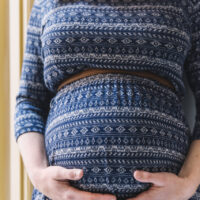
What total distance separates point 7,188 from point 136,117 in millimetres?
493

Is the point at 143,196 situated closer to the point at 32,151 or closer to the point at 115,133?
the point at 115,133

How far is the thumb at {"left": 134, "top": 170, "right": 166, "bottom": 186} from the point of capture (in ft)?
2.48

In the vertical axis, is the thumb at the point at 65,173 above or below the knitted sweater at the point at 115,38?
below

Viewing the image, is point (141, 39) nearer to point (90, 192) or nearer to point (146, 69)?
point (146, 69)

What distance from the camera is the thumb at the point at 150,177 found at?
76 cm

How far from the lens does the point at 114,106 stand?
0.80 m

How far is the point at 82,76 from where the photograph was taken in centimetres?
87

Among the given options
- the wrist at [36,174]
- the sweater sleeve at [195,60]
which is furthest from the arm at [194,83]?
the wrist at [36,174]

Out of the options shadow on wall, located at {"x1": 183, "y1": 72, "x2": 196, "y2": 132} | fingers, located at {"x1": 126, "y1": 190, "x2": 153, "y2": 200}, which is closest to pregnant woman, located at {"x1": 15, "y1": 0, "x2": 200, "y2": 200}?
fingers, located at {"x1": 126, "y1": 190, "x2": 153, "y2": 200}

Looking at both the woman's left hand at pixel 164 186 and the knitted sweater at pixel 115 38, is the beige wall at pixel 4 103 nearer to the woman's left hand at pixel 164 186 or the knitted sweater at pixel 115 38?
the knitted sweater at pixel 115 38

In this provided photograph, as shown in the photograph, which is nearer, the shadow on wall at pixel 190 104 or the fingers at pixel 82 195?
the fingers at pixel 82 195

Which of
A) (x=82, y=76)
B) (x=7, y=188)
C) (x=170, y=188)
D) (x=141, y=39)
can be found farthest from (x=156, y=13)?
(x=7, y=188)

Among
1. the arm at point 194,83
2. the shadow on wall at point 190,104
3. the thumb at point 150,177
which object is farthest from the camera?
the shadow on wall at point 190,104

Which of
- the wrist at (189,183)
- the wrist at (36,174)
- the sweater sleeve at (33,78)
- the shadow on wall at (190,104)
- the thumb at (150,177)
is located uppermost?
the sweater sleeve at (33,78)
